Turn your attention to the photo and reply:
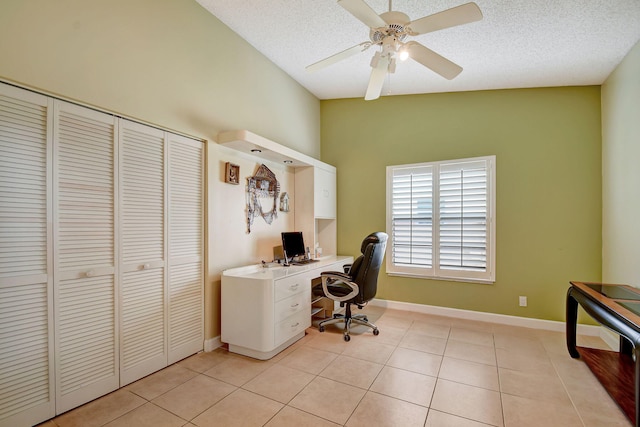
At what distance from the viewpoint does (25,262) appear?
171cm

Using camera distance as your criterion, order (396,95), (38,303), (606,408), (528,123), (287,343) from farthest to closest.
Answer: (396,95) < (528,123) < (287,343) < (606,408) < (38,303)

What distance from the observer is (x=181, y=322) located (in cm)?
259

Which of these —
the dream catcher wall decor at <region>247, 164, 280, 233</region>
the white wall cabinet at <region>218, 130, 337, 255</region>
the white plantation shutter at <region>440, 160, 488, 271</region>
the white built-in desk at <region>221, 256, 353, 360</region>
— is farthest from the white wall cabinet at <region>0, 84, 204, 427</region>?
the white plantation shutter at <region>440, 160, 488, 271</region>

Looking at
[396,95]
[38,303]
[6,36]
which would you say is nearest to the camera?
[6,36]

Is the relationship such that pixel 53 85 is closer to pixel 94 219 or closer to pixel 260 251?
pixel 94 219

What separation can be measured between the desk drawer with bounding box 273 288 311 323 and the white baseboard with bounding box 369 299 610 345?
1565 mm

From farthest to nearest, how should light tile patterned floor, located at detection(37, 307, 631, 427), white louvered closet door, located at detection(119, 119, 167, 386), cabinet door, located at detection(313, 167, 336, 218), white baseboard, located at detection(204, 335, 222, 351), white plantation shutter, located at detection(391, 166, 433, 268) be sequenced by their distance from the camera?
cabinet door, located at detection(313, 167, 336, 218) < white plantation shutter, located at detection(391, 166, 433, 268) < white baseboard, located at detection(204, 335, 222, 351) < white louvered closet door, located at detection(119, 119, 167, 386) < light tile patterned floor, located at detection(37, 307, 631, 427)

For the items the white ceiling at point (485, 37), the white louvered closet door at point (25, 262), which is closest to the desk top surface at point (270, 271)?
the white louvered closet door at point (25, 262)

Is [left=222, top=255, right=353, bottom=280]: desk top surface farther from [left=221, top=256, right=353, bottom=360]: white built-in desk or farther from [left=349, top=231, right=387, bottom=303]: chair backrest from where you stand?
[left=349, top=231, right=387, bottom=303]: chair backrest

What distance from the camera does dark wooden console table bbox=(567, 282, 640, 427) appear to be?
5.65 ft

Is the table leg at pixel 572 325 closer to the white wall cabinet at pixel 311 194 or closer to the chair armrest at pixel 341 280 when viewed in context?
the chair armrest at pixel 341 280

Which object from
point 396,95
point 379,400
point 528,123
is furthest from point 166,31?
point 528,123

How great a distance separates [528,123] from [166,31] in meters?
3.99

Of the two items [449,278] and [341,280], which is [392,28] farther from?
[449,278]
